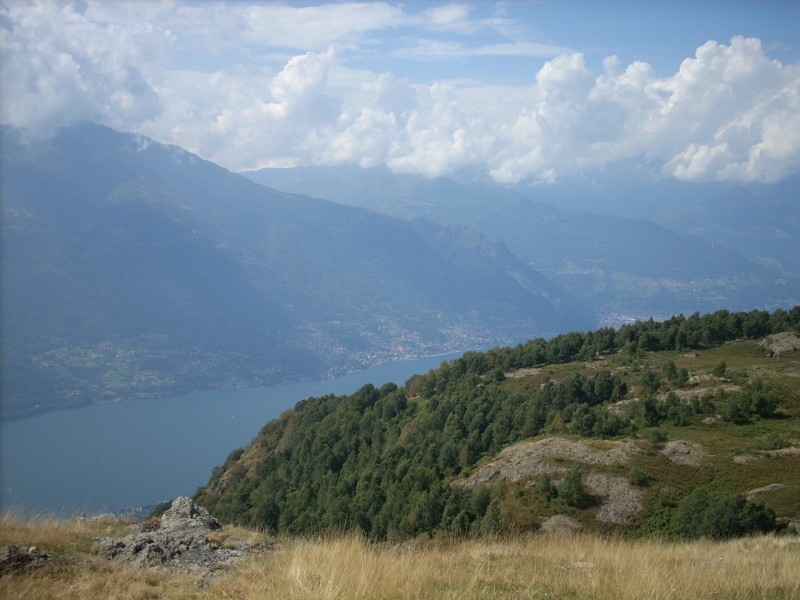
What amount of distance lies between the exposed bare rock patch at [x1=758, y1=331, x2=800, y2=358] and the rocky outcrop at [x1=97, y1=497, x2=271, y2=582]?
3535cm

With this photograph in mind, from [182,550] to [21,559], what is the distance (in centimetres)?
247

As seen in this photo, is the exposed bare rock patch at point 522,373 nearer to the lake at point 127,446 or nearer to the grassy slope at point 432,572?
the grassy slope at point 432,572

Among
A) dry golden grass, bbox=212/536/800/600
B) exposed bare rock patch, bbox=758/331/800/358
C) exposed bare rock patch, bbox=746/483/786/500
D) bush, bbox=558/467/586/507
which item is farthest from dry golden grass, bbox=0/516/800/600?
Result: exposed bare rock patch, bbox=758/331/800/358

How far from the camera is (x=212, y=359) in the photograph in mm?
152375

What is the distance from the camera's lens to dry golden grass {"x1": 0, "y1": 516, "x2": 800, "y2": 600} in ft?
18.9

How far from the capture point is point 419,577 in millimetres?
6152

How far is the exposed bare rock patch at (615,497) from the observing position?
18272 millimetres

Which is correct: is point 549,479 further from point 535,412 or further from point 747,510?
point 535,412

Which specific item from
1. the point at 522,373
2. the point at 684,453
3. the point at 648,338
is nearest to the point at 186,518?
→ the point at 684,453

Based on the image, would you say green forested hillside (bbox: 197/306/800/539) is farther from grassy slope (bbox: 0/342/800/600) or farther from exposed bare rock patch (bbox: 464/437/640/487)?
grassy slope (bbox: 0/342/800/600)

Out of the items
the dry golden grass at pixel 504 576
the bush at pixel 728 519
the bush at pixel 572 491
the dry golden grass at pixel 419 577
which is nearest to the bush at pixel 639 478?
the bush at pixel 572 491

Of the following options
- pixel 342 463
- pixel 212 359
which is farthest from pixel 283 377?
pixel 342 463

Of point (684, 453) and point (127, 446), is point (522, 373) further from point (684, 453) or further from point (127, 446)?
point (127, 446)

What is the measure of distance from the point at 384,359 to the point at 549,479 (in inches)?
6125
